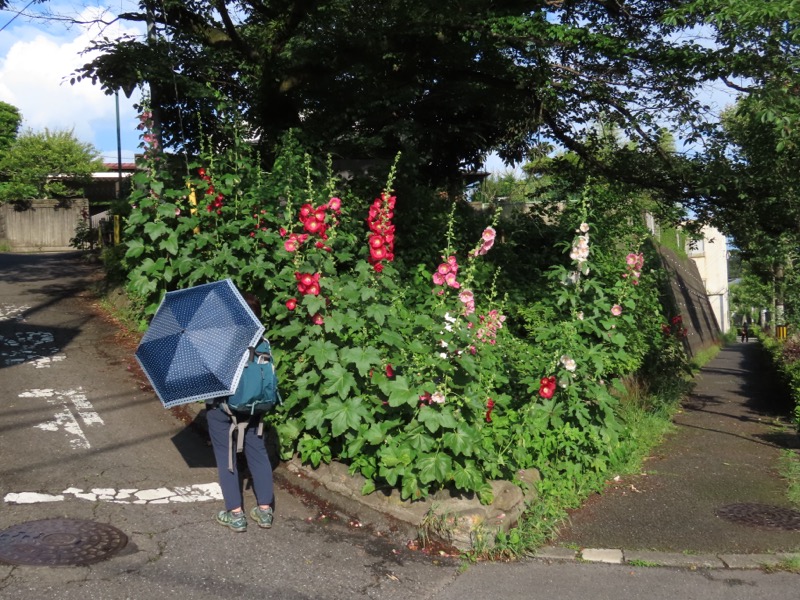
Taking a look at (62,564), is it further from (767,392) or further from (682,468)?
(767,392)

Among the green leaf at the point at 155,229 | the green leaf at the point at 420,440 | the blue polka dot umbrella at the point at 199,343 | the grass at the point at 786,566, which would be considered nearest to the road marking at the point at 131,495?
the blue polka dot umbrella at the point at 199,343

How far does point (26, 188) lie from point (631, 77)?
28.4 m

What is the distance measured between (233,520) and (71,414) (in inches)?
120

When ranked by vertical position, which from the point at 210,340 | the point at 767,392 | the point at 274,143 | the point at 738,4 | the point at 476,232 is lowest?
the point at 767,392

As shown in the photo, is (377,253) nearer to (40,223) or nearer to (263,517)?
(263,517)

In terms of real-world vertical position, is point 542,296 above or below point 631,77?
below

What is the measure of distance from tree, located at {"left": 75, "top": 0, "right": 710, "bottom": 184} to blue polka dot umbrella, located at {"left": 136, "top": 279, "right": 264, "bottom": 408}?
6.05 meters

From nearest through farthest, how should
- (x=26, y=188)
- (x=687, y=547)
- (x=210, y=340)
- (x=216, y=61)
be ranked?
(x=210, y=340), (x=687, y=547), (x=216, y=61), (x=26, y=188)

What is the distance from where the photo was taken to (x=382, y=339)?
602cm

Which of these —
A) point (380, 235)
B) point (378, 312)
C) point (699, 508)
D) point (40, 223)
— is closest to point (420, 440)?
point (378, 312)

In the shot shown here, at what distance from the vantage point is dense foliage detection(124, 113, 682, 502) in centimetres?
581

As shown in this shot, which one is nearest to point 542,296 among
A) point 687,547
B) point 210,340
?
point 687,547

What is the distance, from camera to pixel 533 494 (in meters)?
6.44

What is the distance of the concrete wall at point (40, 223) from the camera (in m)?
30.8
